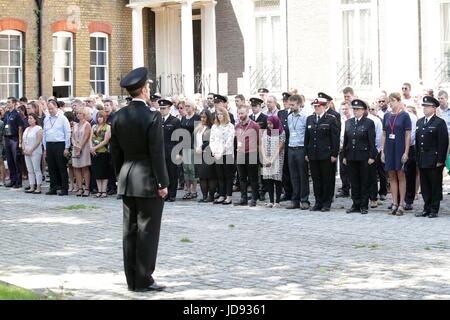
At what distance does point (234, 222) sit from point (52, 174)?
261 inches

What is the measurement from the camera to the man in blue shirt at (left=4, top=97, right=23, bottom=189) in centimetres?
2264

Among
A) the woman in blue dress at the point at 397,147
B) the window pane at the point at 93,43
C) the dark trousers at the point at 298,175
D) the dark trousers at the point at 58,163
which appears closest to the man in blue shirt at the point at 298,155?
the dark trousers at the point at 298,175

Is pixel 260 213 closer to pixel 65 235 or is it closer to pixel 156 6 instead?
pixel 65 235

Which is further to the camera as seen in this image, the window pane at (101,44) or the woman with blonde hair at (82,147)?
the window pane at (101,44)

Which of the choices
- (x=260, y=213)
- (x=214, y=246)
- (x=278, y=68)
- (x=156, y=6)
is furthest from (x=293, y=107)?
(x=156, y=6)

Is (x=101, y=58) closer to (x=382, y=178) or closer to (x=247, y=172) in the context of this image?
(x=247, y=172)

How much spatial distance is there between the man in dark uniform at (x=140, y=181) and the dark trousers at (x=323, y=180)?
7.37m

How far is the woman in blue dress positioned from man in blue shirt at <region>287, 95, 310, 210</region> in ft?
5.41

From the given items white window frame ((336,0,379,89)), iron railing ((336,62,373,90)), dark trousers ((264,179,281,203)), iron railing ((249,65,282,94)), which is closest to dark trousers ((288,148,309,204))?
dark trousers ((264,179,281,203))

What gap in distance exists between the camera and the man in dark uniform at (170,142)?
19.2 meters

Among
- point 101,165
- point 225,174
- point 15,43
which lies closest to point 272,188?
point 225,174

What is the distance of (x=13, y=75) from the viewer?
31438mm

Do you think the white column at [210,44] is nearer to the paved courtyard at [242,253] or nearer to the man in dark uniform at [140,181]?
the paved courtyard at [242,253]
